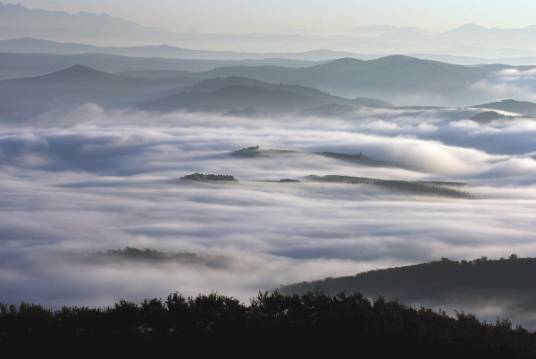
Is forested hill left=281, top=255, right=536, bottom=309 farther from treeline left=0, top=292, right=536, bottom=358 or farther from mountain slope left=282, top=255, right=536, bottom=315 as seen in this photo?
treeline left=0, top=292, right=536, bottom=358

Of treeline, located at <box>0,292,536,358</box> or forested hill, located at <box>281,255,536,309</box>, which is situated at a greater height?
treeline, located at <box>0,292,536,358</box>

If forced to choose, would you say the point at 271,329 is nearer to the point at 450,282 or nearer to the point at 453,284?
the point at 453,284

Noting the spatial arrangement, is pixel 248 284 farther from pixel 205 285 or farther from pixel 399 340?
pixel 399 340

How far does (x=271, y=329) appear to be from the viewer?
109 ft

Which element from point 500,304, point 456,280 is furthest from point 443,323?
point 456,280

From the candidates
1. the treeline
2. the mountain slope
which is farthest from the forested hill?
the treeline

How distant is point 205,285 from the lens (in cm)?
14350

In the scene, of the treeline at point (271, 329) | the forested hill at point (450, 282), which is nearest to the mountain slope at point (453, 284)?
the forested hill at point (450, 282)

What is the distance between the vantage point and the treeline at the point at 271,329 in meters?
31.0

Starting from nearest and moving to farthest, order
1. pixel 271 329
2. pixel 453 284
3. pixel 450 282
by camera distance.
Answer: pixel 271 329 → pixel 453 284 → pixel 450 282

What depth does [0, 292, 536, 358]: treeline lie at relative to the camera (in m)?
31.0

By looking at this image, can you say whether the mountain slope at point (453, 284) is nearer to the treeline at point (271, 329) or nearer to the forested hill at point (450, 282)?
the forested hill at point (450, 282)

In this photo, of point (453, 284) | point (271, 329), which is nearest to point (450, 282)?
point (453, 284)

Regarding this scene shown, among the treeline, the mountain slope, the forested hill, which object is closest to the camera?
the treeline
